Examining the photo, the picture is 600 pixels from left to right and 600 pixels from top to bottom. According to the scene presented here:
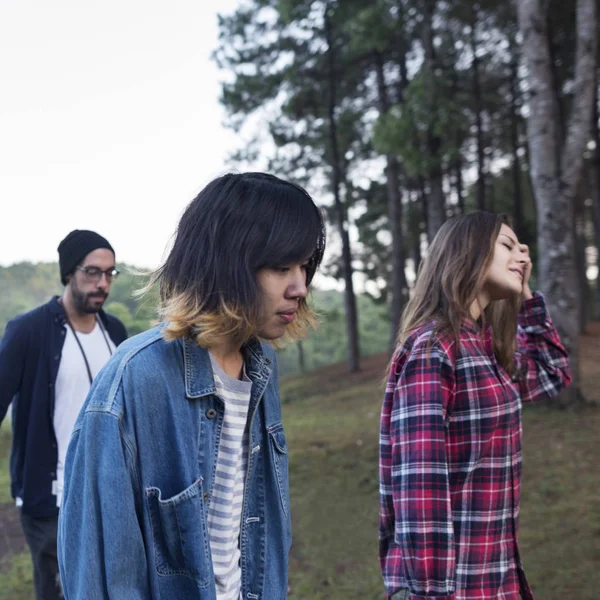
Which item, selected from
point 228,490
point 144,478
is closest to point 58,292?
point 228,490

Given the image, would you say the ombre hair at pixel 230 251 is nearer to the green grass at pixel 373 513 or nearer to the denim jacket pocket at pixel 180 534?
the denim jacket pocket at pixel 180 534

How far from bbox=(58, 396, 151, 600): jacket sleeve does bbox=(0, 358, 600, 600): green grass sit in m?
1.53

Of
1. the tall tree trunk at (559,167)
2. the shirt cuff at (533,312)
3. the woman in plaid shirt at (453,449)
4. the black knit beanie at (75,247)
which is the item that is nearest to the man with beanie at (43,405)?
the black knit beanie at (75,247)

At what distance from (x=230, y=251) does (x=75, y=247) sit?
2554 millimetres

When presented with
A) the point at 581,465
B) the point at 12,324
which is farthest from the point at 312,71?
the point at 12,324

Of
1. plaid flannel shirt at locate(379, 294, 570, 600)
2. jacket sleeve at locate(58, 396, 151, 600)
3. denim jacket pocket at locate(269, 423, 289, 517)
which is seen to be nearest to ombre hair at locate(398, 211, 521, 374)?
plaid flannel shirt at locate(379, 294, 570, 600)

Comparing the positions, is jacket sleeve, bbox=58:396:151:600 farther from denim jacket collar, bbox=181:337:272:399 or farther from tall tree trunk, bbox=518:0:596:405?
tall tree trunk, bbox=518:0:596:405

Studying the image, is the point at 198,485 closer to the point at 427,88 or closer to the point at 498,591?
the point at 498,591

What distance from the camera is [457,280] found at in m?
2.64

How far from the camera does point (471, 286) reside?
2.64m

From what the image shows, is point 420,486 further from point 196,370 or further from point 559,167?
point 559,167

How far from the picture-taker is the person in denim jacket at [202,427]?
4.94 feet

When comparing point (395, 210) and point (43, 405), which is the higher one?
point (395, 210)

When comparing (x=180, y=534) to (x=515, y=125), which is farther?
(x=515, y=125)
